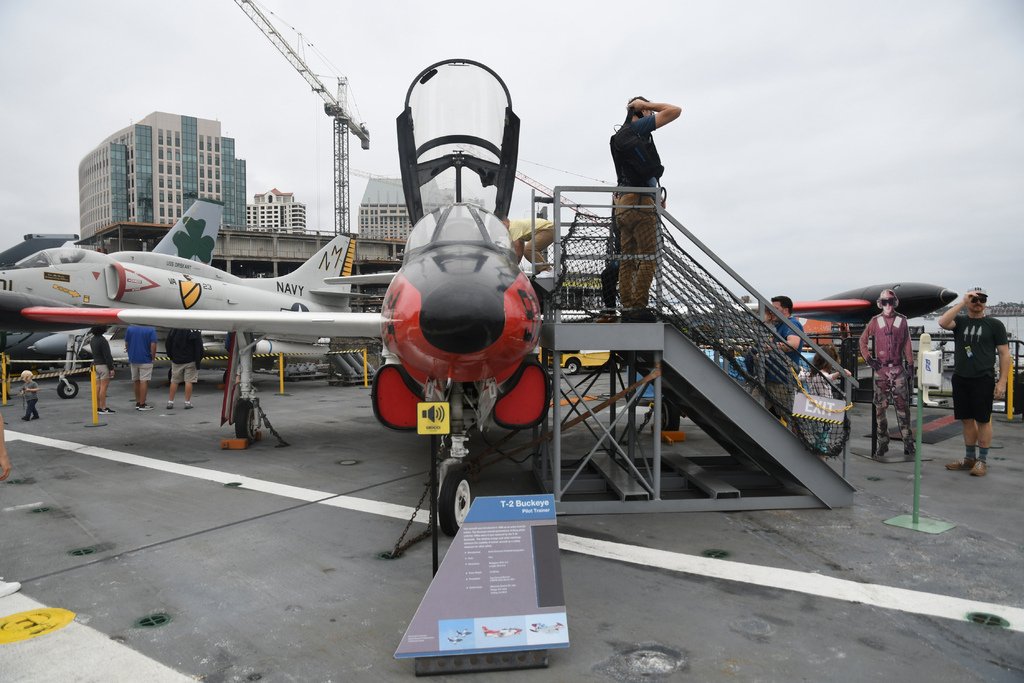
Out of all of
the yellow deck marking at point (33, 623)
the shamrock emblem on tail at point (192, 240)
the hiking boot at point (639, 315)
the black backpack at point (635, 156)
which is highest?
the shamrock emblem on tail at point (192, 240)

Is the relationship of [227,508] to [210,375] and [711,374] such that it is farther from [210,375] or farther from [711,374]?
[210,375]

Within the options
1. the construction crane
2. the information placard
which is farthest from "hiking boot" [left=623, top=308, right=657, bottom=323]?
the construction crane

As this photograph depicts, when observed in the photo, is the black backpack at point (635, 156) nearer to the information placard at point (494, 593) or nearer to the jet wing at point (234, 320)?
the jet wing at point (234, 320)

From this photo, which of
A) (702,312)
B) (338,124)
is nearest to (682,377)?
(702,312)

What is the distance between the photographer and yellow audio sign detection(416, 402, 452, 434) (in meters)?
3.27

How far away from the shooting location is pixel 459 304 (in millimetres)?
3494

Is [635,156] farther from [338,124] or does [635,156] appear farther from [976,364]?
[338,124]

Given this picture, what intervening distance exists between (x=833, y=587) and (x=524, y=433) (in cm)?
625

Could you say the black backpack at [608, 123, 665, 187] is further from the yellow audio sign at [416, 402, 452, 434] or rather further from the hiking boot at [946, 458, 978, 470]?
Answer: the hiking boot at [946, 458, 978, 470]

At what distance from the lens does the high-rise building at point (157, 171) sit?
117438 mm

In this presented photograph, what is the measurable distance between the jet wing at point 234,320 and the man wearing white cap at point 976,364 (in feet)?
22.4

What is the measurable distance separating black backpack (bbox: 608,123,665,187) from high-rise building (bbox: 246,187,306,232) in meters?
165

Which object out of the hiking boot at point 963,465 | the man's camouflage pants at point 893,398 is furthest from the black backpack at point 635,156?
the hiking boot at point 963,465

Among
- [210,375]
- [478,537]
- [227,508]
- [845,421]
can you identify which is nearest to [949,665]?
[478,537]
